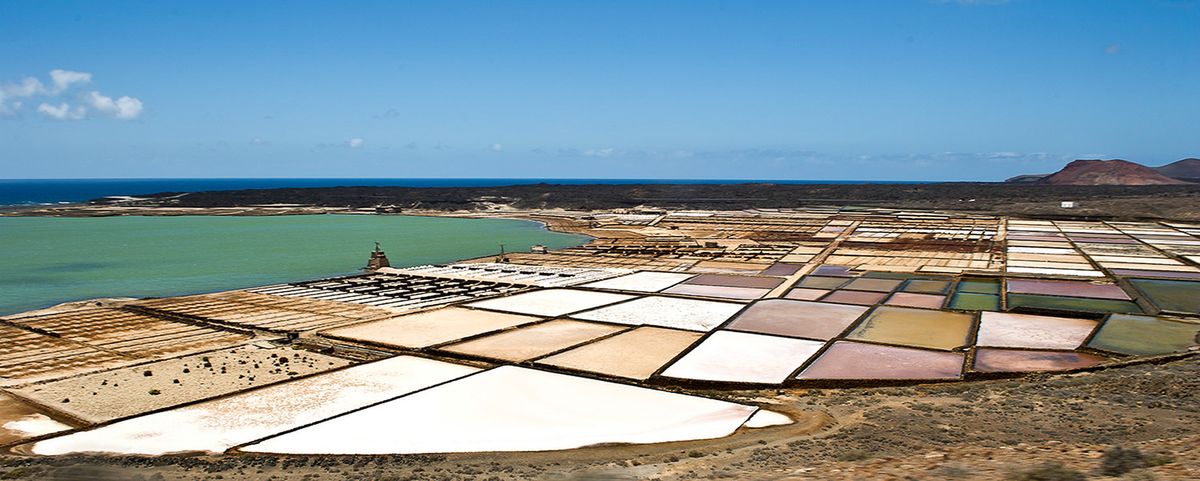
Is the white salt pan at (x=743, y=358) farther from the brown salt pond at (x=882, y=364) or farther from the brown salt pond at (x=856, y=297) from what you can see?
the brown salt pond at (x=856, y=297)

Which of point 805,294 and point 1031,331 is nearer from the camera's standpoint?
point 1031,331

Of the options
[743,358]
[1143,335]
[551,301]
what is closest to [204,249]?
[551,301]

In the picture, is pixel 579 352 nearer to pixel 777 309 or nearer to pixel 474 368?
pixel 474 368

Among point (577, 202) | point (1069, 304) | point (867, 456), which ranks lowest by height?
point (867, 456)

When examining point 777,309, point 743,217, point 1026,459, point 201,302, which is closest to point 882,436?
point 1026,459

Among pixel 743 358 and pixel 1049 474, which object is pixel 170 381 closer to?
pixel 743 358

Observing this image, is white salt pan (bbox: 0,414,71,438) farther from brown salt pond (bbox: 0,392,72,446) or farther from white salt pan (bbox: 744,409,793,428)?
white salt pan (bbox: 744,409,793,428)

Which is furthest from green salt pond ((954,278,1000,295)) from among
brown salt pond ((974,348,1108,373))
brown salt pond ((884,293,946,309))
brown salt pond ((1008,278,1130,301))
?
brown salt pond ((974,348,1108,373))
